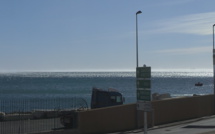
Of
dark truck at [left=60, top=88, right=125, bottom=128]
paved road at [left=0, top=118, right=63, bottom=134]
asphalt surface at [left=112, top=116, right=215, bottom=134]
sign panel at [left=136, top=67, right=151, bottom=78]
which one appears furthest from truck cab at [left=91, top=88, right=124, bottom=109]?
sign panel at [left=136, top=67, right=151, bottom=78]

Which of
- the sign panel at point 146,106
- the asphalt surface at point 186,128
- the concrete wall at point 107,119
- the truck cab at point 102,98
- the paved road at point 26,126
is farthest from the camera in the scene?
the truck cab at point 102,98

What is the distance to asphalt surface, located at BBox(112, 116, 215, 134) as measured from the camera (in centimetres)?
2448

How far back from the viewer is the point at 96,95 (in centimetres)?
3116

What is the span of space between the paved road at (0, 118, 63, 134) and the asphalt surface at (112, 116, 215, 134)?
4204 mm

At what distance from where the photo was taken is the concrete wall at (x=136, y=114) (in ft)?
79.7

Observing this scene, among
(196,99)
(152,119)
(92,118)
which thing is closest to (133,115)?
(152,119)

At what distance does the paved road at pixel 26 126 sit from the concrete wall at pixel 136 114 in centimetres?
183

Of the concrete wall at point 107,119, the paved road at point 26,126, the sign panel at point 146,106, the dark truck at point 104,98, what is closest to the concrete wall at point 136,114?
the concrete wall at point 107,119

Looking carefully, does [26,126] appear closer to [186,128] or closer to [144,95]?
[186,128]

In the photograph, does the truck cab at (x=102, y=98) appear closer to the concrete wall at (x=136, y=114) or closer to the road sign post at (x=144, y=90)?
the concrete wall at (x=136, y=114)

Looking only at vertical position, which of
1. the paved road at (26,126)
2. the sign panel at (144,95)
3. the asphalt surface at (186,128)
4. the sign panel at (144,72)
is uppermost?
the sign panel at (144,72)

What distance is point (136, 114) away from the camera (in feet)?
88.0

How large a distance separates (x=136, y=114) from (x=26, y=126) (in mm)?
6463

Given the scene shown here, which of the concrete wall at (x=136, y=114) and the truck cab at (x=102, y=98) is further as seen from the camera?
the truck cab at (x=102, y=98)
